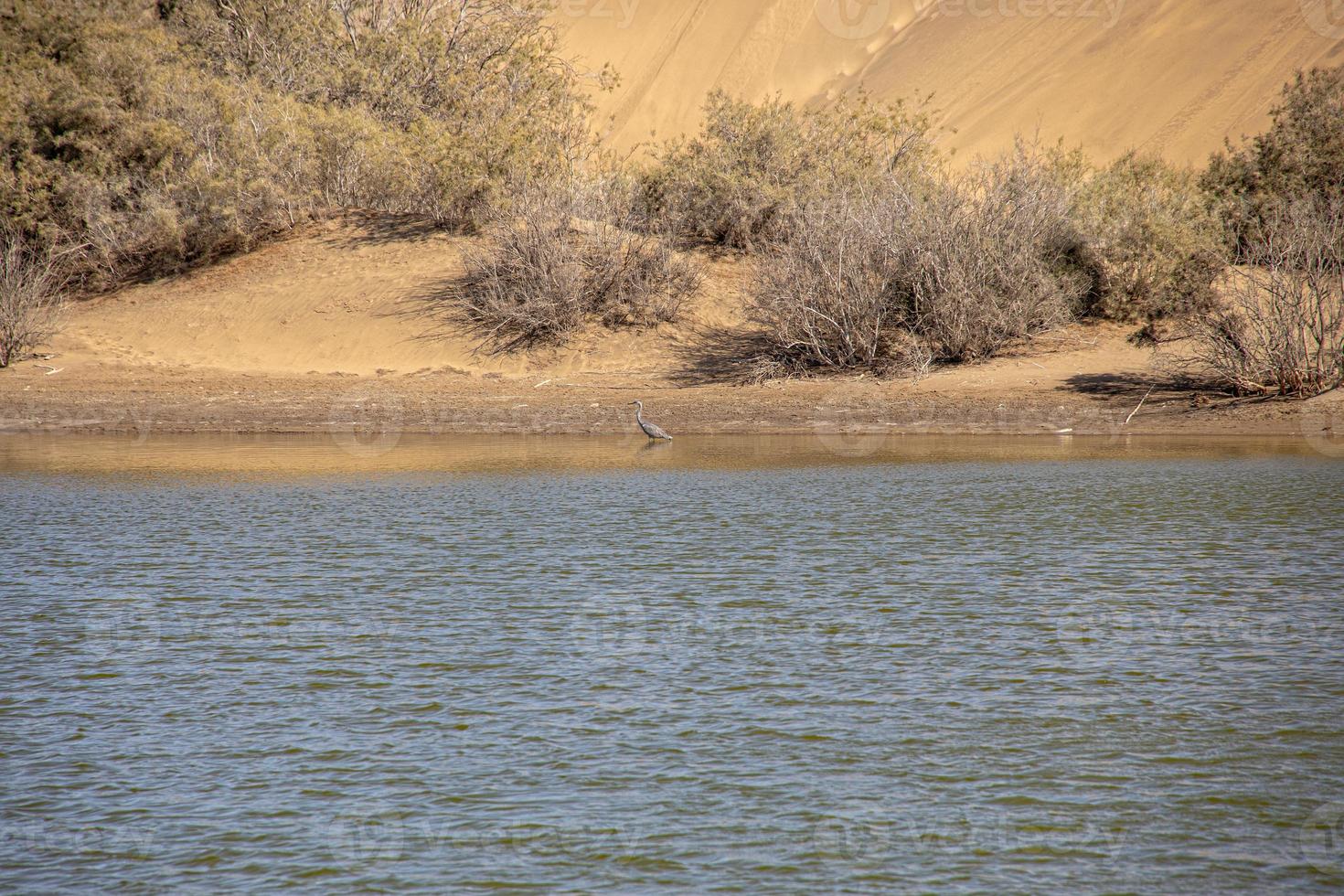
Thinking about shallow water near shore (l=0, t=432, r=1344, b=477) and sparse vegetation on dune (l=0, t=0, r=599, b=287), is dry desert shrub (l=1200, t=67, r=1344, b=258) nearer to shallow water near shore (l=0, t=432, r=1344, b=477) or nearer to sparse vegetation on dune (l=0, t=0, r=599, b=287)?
shallow water near shore (l=0, t=432, r=1344, b=477)

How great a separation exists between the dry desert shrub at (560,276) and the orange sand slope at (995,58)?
79.4ft

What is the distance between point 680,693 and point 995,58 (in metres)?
86.2

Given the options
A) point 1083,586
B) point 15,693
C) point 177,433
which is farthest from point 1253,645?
point 177,433

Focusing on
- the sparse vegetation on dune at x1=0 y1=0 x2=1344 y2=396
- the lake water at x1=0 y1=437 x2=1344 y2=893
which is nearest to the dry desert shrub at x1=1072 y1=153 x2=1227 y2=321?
the sparse vegetation on dune at x1=0 y1=0 x2=1344 y2=396

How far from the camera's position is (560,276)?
23.7m

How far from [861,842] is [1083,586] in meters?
4.83

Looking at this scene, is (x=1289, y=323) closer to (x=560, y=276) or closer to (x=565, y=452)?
(x=565, y=452)

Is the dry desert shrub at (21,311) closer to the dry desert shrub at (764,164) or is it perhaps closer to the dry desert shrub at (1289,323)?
the dry desert shrub at (764,164)

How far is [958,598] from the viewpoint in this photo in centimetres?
904

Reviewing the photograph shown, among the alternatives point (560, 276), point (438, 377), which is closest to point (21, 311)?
point (438, 377)

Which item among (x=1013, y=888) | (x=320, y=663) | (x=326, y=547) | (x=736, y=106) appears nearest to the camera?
(x=1013, y=888)

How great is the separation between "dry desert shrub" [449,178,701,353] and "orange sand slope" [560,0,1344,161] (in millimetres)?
24195

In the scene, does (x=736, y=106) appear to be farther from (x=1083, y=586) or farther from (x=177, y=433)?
(x=1083, y=586)

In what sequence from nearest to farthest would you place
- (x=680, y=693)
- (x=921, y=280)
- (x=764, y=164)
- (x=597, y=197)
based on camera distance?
(x=680, y=693) < (x=921, y=280) < (x=597, y=197) < (x=764, y=164)
